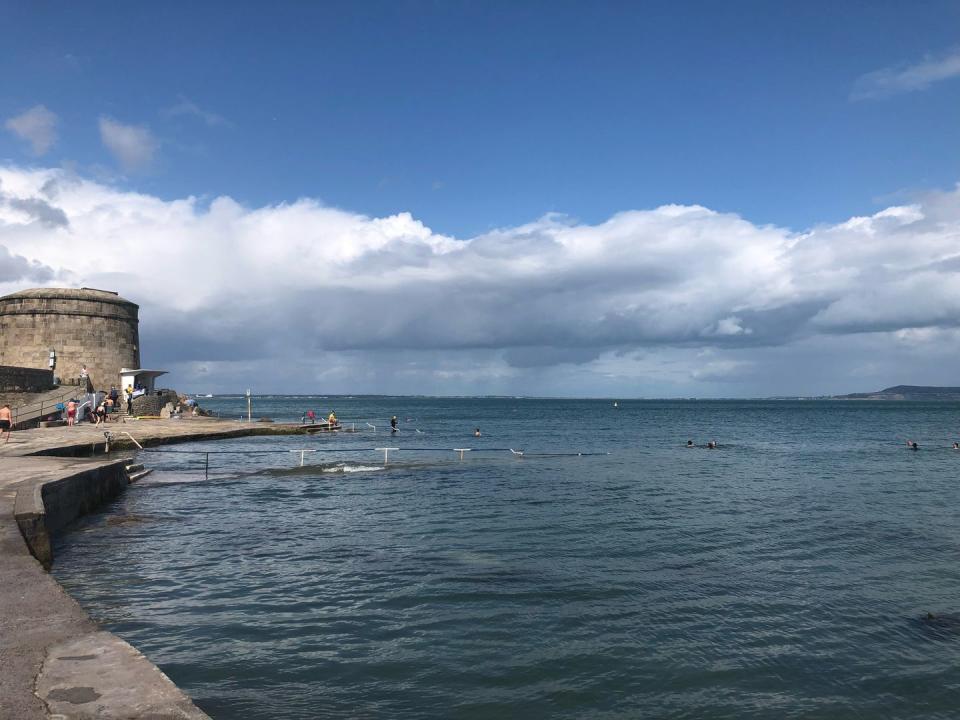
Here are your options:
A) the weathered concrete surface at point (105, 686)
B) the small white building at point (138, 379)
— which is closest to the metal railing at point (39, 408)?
the small white building at point (138, 379)

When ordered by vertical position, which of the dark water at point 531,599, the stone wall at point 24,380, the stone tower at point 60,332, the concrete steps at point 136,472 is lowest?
the dark water at point 531,599

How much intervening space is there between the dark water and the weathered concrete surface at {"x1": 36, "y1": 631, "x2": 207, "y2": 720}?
6.30 feet

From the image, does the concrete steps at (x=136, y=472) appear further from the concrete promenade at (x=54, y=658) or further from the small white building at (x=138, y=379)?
the small white building at (x=138, y=379)

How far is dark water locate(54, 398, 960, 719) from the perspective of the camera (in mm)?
8250

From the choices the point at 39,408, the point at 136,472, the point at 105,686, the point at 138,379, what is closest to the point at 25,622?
the point at 105,686

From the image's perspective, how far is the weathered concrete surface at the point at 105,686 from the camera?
16.3 ft

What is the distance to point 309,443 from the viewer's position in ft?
160

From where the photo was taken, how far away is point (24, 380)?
131 feet

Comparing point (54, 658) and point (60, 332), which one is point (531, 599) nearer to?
point (54, 658)

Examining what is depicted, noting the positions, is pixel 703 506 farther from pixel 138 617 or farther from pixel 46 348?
pixel 46 348

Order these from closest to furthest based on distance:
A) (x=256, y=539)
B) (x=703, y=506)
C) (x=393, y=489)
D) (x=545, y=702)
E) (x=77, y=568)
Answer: (x=545, y=702) → (x=77, y=568) → (x=256, y=539) → (x=703, y=506) → (x=393, y=489)

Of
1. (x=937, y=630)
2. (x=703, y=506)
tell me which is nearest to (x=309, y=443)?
(x=703, y=506)

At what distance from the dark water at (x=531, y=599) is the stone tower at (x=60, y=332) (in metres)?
32.2

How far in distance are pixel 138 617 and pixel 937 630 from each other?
12.2 meters
